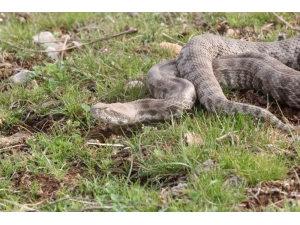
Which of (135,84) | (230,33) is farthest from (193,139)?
(230,33)

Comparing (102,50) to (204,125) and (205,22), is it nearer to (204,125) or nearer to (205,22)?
(205,22)

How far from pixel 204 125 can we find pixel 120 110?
1076 millimetres

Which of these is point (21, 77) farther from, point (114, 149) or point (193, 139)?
point (193, 139)

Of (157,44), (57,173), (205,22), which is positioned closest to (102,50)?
(157,44)

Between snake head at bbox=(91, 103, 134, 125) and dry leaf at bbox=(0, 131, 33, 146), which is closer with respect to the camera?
snake head at bbox=(91, 103, 134, 125)

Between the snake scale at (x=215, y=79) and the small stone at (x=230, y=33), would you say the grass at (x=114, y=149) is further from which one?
the small stone at (x=230, y=33)

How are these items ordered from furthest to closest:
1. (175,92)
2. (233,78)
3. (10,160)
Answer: (233,78) < (175,92) < (10,160)

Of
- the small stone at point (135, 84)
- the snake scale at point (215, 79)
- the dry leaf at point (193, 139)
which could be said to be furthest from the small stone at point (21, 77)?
the dry leaf at point (193, 139)

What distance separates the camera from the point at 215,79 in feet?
24.9

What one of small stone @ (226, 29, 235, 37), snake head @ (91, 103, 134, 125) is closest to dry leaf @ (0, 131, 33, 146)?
snake head @ (91, 103, 134, 125)

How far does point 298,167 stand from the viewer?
5555 millimetres

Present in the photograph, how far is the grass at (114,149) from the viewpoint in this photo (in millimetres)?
5367

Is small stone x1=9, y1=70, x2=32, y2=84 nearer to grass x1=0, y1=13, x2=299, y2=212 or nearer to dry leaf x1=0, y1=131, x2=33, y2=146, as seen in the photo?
grass x1=0, y1=13, x2=299, y2=212

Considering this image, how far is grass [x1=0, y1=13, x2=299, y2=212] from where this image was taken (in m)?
5.37
